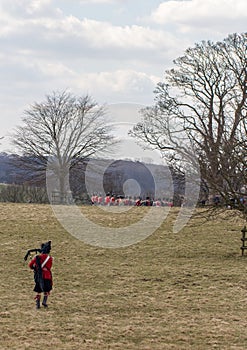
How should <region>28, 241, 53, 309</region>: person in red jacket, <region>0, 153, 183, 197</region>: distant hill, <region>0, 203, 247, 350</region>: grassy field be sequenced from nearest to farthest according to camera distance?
<region>0, 203, 247, 350</region>: grassy field → <region>28, 241, 53, 309</region>: person in red jacket → <region>0, 153, 183, 197</region>: distant hill

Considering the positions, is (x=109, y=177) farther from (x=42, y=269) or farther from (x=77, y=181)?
(x=42, y=269)

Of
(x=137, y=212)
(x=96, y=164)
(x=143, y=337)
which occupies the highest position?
(x=96, y=164)

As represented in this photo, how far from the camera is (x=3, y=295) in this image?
55.0 ft

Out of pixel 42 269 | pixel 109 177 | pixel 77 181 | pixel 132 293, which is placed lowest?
pixel 132 293

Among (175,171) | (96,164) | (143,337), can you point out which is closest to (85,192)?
(96,164)

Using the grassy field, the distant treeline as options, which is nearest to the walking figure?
the grassy field

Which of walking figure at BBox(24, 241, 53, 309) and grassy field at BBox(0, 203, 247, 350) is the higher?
walking figure at BBox(24, 241, 53, 309)

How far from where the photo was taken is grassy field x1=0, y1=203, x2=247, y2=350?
39.8 feet

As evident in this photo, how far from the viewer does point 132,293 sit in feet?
55.8

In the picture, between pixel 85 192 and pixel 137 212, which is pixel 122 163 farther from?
pixel 137 212

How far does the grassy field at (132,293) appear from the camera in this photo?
12.1 m

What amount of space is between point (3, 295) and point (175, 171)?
47.2 ft

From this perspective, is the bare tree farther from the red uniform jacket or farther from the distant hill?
the red uniform jacket

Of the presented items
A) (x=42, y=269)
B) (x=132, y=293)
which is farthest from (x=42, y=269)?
(x=132, y=293)
